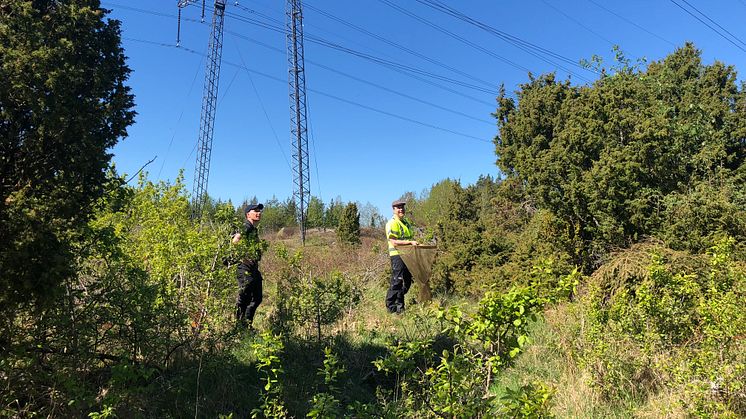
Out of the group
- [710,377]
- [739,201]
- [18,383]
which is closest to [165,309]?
[18,383]

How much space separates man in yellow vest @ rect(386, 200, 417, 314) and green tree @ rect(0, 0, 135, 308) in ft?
12.2

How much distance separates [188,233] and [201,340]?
2.91 feet

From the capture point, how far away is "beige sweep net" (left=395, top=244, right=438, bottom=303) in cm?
568

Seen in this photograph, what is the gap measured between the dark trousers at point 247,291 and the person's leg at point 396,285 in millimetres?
1845

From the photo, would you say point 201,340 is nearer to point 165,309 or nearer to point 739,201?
point 165,309

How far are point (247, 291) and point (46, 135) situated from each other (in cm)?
273

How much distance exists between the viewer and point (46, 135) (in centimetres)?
246

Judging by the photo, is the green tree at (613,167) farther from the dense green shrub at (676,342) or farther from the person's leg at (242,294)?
the person's leg at (242,294)

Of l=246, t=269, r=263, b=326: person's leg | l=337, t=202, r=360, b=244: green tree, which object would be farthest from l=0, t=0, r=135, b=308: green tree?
l=337, t=202, r=360, b=244: green tree

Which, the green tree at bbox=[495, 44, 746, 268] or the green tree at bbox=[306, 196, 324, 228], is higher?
the green tree at bbox=[306, 196, 324, 228]

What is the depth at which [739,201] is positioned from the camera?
595 cm

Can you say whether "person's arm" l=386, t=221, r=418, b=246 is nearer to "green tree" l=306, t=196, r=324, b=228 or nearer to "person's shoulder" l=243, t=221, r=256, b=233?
"person's shoulder" l=243, t=221, r=256, b=233

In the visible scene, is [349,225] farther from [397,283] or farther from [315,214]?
[315,214]

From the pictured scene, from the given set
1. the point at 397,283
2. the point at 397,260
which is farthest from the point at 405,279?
the point at 397,260
